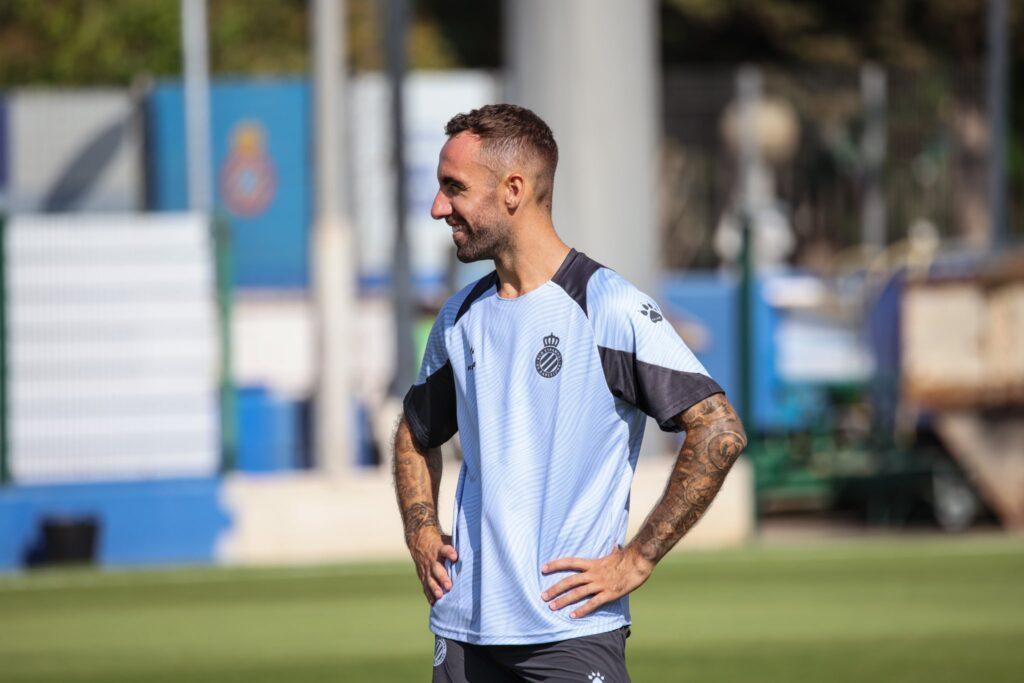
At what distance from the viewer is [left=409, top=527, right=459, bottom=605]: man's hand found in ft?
13.7

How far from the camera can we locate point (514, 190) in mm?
4129

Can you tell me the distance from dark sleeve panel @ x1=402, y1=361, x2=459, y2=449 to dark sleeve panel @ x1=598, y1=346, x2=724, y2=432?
1.65 ft

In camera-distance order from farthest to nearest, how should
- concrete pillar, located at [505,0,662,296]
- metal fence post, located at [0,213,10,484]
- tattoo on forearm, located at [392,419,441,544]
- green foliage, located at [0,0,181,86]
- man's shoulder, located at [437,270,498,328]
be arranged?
green foliage, located at [0,0,181,86] → concrete pillar, located at [505,0,662,296] → metal fence post, located at [0,213,10,484] → tattoo on forearm, located at [392,419,441,544] → man's shoulder, located at [437,270,498,328]

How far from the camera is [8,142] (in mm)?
28688

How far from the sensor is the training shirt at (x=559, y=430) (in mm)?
4016

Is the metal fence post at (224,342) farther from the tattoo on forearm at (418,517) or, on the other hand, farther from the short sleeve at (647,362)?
the short sleeve at (647,362)

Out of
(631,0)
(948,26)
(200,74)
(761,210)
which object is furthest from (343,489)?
(948,26)

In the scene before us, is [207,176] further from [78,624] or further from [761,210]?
[78,624]

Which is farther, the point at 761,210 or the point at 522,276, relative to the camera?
the point at 761,210

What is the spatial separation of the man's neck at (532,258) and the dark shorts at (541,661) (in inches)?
32.2

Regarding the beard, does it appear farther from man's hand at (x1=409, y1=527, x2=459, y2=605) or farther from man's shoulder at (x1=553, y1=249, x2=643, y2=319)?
man's hand at (x1=409, y1=527, x2=459, y2=605)

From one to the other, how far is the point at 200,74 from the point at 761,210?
9033 mm

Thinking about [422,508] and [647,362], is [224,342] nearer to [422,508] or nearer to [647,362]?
[422,508]

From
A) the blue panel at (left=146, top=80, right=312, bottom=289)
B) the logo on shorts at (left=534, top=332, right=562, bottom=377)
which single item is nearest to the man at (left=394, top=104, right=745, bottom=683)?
the logo on shorts at (left=534, top=332, right=562, bottom=377)
